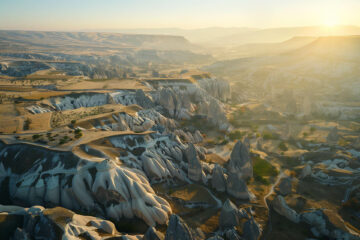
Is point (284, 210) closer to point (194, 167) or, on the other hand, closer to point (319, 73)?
point (194, 167)

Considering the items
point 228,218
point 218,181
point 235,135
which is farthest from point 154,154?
point 235,135

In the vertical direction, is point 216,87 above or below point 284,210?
above

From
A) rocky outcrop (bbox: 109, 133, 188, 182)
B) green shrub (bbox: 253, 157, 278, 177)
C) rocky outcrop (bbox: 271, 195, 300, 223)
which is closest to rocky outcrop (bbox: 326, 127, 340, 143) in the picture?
green shrub (bbox: 253, 157, 278, 177)

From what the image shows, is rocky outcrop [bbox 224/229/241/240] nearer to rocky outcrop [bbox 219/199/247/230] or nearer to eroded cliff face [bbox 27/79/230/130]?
rocky outcrop [bbox 219/199/247/230]

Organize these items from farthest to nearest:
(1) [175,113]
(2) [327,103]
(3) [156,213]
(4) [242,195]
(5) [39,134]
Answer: (2) [327,103] < (1) [175,113] < (5) [39,134] < (4) [242,195] < (3) [156,213]

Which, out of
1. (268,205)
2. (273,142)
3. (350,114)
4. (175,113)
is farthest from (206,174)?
(350,114)

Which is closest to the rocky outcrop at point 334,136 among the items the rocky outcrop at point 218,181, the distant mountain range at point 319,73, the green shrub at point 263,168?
the green shrub at point 263,168

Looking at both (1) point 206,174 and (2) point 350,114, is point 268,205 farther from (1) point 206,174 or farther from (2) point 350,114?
(2) point 350,114
